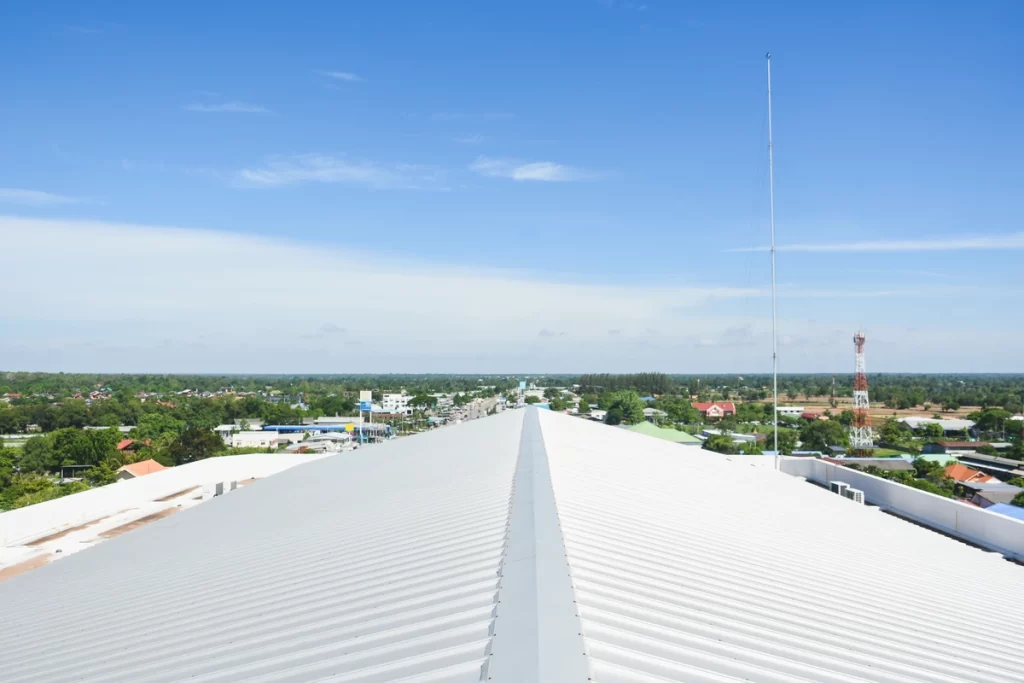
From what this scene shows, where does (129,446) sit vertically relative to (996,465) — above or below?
above

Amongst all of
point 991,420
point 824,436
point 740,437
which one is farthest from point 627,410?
point 991,420

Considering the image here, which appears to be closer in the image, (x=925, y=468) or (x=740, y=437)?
(x=925, y=468)

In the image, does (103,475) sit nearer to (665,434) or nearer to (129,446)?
(129,446)

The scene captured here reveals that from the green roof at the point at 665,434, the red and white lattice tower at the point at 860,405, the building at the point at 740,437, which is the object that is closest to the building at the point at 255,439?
the green roof at the point at 665,434

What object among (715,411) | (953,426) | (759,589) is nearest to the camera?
(759,589)

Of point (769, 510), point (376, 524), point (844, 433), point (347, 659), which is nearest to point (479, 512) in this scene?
point (376, 524)

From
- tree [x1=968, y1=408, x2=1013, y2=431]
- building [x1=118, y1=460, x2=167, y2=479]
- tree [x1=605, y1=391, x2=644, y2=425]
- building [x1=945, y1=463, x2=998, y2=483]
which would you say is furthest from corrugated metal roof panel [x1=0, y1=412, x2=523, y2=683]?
tree [x1=968, y1=408, x2=1013, y2=431]
